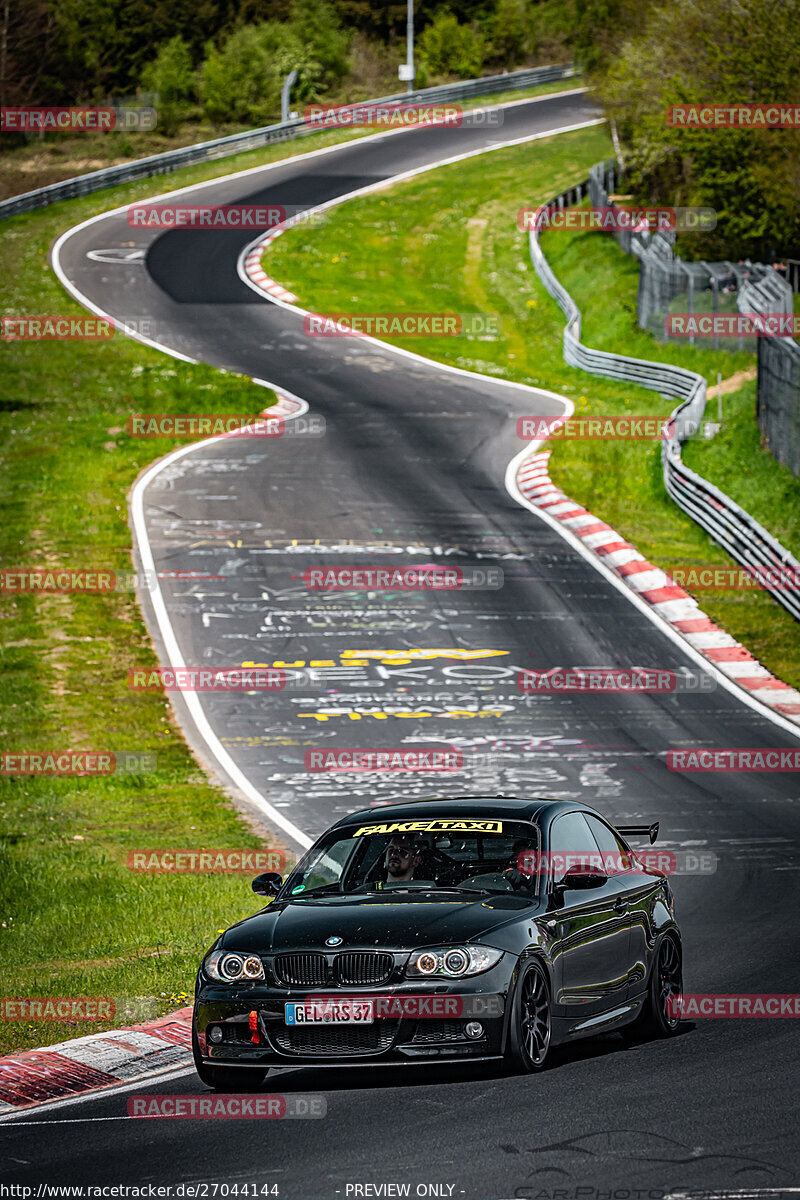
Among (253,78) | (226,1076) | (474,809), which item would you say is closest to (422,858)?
(474,809)

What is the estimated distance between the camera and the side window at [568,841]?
9273 millimetres

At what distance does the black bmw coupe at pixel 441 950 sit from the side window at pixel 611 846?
0.6 inches

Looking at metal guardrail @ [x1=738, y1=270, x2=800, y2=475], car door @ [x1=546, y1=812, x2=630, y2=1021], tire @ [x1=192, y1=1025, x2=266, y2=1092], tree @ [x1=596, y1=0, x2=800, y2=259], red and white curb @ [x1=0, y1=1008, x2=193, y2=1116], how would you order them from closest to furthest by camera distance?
tire @ [x1=192, y1=1025, x2=266, y2=1092] < red and white curb @ [x1=0, y1=1008, x2=193, y2=1116] < car door @ [x1=546, y1=812, x2=630, y2=1021] < metal guardrail @ [x1=738, y1=270, x2=800, y2=475] < tree @ [x1=596, y1=0, x2=800, y2=259]

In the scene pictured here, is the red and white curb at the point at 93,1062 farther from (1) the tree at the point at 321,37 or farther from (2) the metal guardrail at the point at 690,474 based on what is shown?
(1) the tree at the point at 321,37

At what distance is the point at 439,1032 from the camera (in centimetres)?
809

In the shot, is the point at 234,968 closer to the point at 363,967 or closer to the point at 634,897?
the point at 363,967

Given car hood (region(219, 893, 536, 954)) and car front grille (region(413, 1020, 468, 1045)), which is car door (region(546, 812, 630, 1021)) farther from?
car front grille (region(413, 1020, 468, 1045))

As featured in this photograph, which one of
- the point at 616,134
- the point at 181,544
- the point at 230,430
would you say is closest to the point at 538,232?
the point at 616,134

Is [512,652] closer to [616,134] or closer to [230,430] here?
[230,430]

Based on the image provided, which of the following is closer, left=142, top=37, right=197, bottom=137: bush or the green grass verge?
the green grass verge

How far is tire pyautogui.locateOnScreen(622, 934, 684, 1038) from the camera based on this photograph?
9.62m

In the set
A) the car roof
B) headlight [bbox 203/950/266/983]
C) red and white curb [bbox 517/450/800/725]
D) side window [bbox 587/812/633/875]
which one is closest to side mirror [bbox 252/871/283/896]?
the car roof

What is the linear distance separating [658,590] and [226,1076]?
1940 cm

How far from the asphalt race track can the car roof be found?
1.33 m
